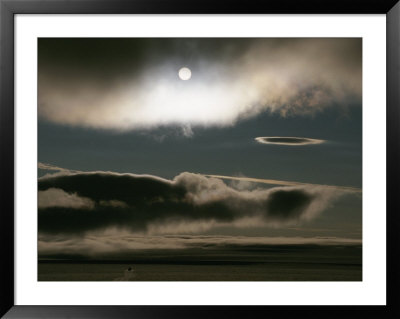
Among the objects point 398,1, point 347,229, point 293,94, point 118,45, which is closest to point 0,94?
point 118,45

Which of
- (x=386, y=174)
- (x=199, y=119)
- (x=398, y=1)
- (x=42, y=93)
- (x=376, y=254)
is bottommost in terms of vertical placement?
(x=376, y=254)

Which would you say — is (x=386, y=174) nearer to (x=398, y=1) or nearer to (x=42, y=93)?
(x=398, y=1)

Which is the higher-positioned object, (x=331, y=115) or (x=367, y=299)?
(x=331, y=115)

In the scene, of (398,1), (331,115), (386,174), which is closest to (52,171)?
(331,115)

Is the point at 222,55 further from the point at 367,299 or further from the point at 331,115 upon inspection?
the point at 367,299

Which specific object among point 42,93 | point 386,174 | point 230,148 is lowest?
point 386,174

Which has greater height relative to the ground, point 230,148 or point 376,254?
point 230,148
